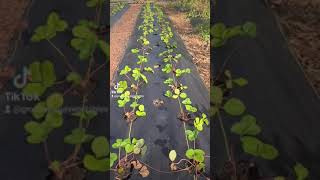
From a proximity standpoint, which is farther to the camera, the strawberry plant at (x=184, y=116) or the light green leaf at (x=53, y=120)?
the strawberry plant at (x=184, y=116)

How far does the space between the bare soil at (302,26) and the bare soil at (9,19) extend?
84.9 inches

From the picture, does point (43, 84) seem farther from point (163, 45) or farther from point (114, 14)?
point (114, 14)

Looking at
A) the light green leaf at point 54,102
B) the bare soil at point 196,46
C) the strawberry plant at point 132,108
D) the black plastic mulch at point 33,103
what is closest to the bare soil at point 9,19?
the black plastic mulch at point 33,103

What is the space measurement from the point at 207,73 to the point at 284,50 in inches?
108

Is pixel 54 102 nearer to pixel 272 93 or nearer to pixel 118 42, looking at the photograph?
pixel 272 93

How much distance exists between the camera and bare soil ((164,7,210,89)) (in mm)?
5539

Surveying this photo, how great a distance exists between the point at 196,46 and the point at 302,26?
435 cm

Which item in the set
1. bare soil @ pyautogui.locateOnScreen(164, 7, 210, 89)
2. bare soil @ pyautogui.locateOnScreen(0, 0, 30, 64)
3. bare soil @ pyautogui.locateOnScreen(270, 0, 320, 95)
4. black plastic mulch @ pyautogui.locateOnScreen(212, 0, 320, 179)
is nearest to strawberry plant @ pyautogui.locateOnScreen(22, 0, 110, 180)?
bare soil @ pyautogui.locateOnScreen(0, 0, 30, 64)

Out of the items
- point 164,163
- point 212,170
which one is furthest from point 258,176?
point 164,163

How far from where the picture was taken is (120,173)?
109 inches

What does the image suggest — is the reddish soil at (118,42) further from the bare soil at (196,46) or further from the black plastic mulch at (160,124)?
the bare soil at (196,46)

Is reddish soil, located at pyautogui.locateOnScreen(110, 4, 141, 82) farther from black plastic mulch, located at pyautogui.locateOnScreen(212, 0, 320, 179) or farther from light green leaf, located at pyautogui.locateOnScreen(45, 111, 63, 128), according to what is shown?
light green leaf, located at pyautogui.locateOnScreen(45, 111, 63, 128)

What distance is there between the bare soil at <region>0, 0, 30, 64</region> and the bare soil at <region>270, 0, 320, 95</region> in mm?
2156

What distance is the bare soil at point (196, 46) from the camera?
5.54 meters
